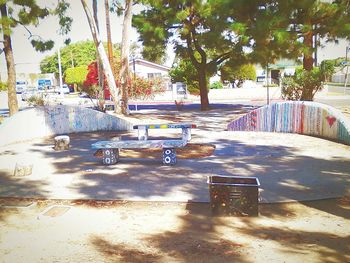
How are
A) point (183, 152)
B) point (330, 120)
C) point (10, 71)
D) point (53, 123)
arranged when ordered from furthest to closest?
point (10, 71)
point (53, 123)
point (330, 120)
point (183, 152)

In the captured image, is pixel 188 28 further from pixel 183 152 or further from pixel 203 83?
pixel 183 152

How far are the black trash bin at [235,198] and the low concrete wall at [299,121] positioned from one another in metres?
6.93

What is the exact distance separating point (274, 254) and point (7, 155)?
10267mm

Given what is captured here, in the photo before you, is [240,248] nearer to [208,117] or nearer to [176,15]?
[208,117]

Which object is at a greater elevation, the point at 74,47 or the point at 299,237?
the point at 74,47

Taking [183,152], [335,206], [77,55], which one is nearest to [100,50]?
[183,152]

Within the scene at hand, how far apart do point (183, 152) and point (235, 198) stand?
5443mm

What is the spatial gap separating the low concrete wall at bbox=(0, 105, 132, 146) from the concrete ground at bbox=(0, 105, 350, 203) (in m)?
1.23

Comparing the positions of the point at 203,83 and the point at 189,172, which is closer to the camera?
the point at 189,172

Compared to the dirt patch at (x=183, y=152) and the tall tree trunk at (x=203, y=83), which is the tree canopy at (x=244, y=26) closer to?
the tall tree trunk at (x=203, y=83)

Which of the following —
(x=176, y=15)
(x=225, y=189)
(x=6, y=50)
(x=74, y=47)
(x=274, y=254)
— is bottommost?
(x=274, y=254)

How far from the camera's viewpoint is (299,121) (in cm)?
1388

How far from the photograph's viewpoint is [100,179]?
28.8 feet

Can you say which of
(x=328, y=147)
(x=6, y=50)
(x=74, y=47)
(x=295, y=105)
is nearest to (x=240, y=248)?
(x=328, y=147)
